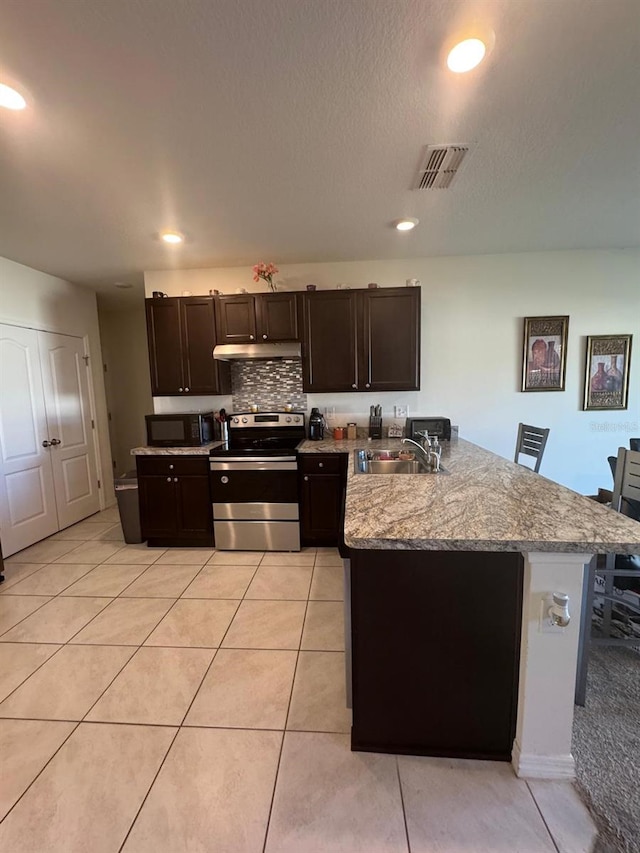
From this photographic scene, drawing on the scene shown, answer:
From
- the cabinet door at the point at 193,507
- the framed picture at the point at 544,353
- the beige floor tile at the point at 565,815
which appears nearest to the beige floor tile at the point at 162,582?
the cabinet door at the point at 193,507

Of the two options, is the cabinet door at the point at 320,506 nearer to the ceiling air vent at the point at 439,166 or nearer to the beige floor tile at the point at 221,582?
the beige floor tile at the point at 221,582

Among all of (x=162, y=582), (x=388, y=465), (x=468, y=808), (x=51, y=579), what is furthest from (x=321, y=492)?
(x=51, y=579)

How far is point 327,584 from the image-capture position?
2605 mm

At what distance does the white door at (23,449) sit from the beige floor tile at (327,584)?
2783 millimetres

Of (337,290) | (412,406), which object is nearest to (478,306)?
(412,406)

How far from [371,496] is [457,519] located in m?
0.44

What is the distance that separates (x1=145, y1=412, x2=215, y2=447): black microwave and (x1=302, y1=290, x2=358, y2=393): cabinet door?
1.08m

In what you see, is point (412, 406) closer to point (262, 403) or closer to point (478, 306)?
point (478, 306)

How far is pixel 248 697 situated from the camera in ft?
5.50

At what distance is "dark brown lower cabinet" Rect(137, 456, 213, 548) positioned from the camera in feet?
10.6

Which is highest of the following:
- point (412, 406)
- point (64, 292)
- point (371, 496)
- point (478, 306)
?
point (64, 292)

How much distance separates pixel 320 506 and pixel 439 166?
251 centimetres

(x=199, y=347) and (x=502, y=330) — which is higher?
(x=502, y=330)

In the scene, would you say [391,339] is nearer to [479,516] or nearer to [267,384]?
[267,384]
